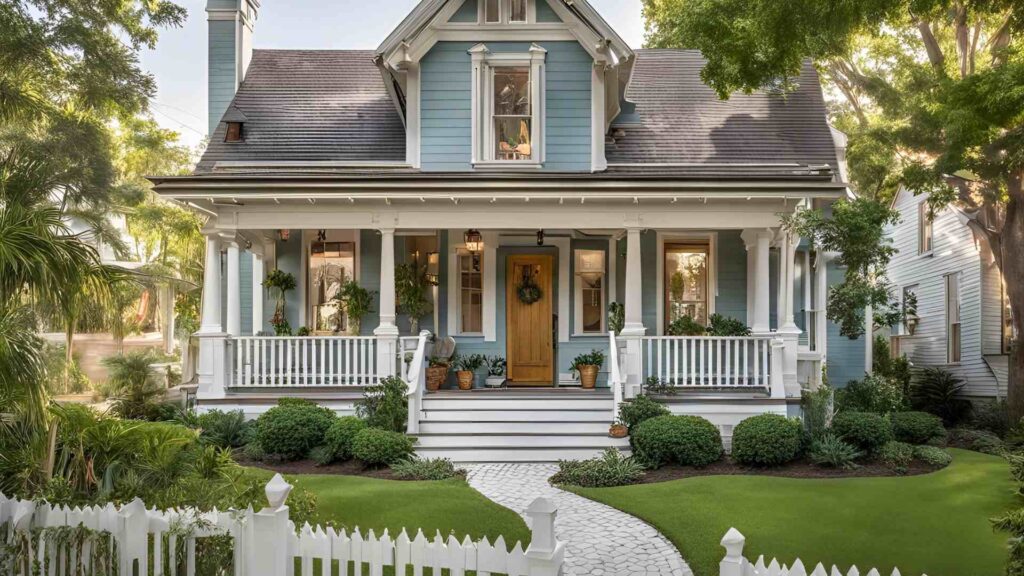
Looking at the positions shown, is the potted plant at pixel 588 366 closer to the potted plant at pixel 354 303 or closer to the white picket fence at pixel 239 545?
the potted plant at pixel 354 303

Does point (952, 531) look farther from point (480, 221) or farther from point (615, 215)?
point (480, 221)

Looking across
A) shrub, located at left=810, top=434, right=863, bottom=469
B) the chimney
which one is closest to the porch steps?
shrub, located at left=810, top=434, right=863, bottom=469

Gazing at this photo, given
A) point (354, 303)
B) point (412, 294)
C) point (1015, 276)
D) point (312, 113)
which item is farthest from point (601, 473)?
point (1015, 276)

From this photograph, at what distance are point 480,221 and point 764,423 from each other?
17.3 ft

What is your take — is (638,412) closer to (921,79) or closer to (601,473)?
(601,473)

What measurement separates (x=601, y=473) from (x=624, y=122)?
7902 millimetres

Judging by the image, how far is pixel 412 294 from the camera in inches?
555

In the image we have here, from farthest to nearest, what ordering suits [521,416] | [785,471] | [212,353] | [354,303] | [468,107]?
[354,303], [468,107], [212,353], [521,416], [785,471]

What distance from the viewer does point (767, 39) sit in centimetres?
1003

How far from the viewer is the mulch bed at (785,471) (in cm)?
1026

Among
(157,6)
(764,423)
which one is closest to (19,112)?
(157,6)

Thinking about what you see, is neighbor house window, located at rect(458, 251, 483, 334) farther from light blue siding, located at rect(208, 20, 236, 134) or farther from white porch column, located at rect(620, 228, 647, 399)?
light blue siding, located at rect(208, 20, 236, 134)

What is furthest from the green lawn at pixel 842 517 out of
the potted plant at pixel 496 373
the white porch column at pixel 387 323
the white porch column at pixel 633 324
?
the potted plant at pixel 496 373

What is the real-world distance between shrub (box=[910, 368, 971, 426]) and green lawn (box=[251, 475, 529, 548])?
546 inches
